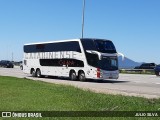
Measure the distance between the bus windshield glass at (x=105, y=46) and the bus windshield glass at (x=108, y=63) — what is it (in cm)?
63

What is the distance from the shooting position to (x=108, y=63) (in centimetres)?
3173

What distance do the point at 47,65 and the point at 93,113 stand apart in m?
27.0

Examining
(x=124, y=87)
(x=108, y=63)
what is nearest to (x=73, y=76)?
(x=108, y=63)

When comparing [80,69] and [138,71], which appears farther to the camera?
[138,71]

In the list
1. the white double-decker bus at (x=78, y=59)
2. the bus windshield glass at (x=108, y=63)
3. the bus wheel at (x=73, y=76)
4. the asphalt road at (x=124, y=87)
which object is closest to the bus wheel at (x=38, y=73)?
the white double-decker bus at (x=78, y=59)

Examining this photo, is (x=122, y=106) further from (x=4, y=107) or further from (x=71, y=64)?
(x=71, y=64)

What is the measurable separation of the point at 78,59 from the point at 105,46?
8.55 ft

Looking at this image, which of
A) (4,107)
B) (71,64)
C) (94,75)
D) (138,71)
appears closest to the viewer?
(4,107)

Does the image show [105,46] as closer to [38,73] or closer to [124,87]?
[124,87]

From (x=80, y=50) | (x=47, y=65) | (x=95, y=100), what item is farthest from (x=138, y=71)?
(x=95, y=100)

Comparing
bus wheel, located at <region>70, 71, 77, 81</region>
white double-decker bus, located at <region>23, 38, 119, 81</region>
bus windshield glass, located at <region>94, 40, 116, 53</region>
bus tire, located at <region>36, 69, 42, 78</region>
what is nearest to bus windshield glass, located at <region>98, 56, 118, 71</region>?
white double-decker bus, located at <region>23, 38, 119, 81</region>

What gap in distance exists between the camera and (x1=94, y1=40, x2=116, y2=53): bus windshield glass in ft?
103

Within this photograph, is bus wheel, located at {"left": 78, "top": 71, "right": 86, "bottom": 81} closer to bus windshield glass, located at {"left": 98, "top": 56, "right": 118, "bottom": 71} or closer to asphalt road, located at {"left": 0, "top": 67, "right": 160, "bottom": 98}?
asphalt road, located at {"left": 0, "top": 67, "right": 160, "bottom": 98}

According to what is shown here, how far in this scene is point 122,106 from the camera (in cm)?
1311
